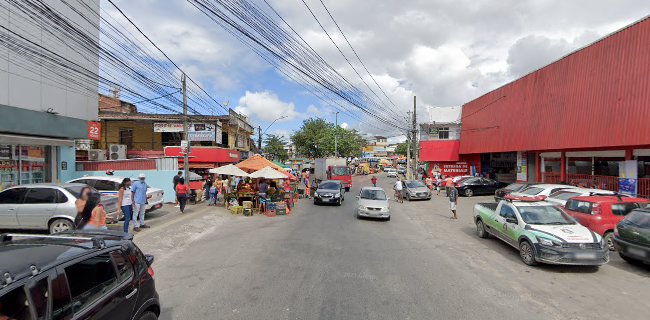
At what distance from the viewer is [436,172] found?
119 feet

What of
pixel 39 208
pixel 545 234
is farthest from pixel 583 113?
pixel 39 208

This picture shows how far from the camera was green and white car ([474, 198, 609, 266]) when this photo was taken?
780 cm

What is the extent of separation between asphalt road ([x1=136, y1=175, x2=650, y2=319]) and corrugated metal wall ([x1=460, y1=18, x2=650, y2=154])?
9.88 meters

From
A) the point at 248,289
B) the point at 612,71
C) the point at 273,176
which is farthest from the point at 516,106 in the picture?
the point at 248,289

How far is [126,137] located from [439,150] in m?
30.3

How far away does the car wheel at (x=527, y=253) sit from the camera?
27.2ft

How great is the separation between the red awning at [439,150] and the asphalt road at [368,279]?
2849cm

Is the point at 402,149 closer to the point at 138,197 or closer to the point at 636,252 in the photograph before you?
the point at 138,197

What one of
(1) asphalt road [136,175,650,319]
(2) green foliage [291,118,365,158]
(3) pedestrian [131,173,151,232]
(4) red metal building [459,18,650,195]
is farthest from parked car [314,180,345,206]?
(2) green foliage [291,118,365,158]

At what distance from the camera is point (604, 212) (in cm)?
1001

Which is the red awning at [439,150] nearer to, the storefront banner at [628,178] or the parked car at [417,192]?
the parked car at [417,192]

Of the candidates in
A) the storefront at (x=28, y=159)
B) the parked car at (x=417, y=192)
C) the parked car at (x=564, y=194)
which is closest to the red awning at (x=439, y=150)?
the parked car at (x=417, y=192)

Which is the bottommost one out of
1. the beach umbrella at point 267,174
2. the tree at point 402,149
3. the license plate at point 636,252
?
the license plate at point 636,252

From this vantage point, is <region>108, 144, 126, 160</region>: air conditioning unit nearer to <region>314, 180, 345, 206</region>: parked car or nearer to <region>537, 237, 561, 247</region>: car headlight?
<region>314, 180, 345, 206</region>: parked car
